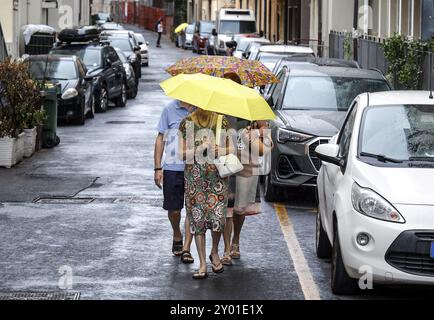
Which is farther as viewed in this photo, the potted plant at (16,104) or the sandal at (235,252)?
the potted plant at (16,104)

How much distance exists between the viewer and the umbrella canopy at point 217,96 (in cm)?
983

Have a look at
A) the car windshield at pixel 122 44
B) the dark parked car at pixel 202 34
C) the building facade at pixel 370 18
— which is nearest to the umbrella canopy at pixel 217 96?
the building facade at pixel 370 18

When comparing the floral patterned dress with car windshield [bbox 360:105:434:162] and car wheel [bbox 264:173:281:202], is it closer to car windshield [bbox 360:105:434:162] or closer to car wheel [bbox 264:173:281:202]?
car windshield [bbox 360:105:434:162]

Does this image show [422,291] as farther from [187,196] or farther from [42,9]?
[42,9]

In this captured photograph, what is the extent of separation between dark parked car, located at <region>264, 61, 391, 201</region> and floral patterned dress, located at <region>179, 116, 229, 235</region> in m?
4.24

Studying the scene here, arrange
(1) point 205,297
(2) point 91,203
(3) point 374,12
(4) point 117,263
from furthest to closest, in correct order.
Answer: (3) point 374,12 < (2) point 91,203 < (4) point 117,263 < (1) point 205,297

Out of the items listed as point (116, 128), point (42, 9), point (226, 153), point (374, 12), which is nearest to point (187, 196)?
point (226, 153)

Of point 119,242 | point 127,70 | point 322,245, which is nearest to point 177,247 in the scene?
point 119,242

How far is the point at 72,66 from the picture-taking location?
26.4 m

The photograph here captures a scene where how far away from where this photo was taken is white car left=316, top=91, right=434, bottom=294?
8617 millimetres

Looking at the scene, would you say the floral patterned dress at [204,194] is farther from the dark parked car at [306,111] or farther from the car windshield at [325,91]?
the car windshield at [325,91]

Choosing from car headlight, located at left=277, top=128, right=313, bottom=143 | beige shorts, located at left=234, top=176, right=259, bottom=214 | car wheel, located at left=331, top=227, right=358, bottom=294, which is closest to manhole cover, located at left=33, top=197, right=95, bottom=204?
car headlight, located at left=277, top=128, right=313, bottom=143

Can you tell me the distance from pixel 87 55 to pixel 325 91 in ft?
49.6

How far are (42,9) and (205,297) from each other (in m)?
36.3
